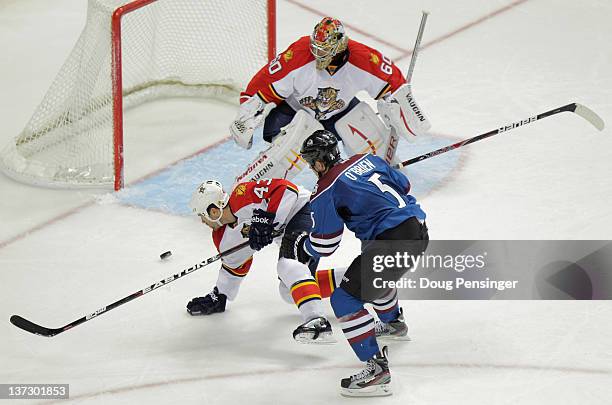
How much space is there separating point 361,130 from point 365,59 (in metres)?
0.31

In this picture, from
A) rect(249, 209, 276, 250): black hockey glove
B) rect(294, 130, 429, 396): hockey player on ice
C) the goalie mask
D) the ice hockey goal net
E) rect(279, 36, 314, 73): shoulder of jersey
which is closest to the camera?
rect(294, 130, 429, 396): hockey player on ice

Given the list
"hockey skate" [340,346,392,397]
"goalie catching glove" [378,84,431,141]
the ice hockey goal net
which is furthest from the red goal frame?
"hockey skate" [340,346,392,397]

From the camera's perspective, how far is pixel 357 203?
453 cm

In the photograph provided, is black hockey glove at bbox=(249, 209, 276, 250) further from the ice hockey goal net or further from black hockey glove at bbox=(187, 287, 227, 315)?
the ice hockey goal net

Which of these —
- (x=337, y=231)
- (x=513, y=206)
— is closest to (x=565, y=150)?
(x=513, y=206)

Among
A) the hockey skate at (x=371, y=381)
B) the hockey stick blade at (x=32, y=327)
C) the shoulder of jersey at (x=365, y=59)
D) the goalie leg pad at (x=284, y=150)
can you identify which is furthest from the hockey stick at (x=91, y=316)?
the shoulder of jersey at (x=365, y=59)

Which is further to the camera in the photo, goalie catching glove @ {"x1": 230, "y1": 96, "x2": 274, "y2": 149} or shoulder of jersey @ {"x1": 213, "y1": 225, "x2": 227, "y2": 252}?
goalie catching glove @ {"x1": 230, "y1": 96, "x2": 274, "y2": 149}

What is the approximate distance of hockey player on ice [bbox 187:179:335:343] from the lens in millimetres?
4832

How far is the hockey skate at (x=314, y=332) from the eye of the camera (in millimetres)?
4762

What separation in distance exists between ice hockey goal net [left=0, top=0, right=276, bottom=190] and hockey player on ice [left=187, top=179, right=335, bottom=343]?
120 centimetres

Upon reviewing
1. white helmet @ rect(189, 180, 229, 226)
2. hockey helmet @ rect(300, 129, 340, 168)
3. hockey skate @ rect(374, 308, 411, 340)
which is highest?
white helmet @ rect(189, 180, 229, 226)

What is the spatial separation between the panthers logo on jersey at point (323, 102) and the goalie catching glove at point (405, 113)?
205mm

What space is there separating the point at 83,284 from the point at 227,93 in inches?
73.0

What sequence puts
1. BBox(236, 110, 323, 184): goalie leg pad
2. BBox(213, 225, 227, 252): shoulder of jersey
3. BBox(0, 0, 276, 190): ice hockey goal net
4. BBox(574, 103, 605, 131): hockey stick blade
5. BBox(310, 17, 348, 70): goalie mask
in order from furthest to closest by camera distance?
BBox(0, 0, 276, 190): ice hockey goal net → BBox(574, 103, 605, 131): hockey stick blade → BBox(236, 110, 323, 184): goalie leg pad → BBox(310, 17, 348, 70): goalie mask → BBox(213, 225, 227, 252): shoulder of jersey
